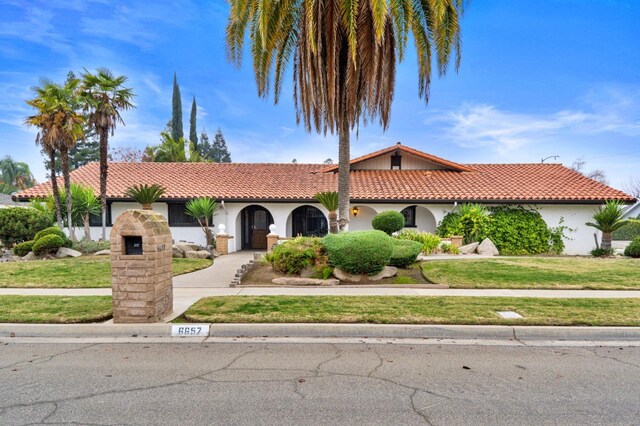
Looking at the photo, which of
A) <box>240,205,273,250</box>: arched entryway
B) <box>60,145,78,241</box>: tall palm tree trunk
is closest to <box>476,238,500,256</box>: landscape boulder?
<box>240,205,273,250</box>: arched entryway

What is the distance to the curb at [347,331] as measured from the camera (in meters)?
5.75

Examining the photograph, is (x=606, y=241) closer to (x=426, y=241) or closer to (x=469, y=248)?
(x=469, y=248)

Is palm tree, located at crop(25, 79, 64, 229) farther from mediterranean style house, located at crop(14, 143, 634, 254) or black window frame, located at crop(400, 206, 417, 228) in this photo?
black window frame, located at crop(400, 206, 417, 228)

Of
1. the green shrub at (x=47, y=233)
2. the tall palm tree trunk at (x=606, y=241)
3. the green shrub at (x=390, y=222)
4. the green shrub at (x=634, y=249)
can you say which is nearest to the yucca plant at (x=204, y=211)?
the green shrub at (x=47, y=233)

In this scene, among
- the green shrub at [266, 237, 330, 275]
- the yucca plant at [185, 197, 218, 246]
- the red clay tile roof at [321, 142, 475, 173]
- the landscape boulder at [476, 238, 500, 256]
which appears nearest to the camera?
the green shrub at [266, 237, 330, 275]

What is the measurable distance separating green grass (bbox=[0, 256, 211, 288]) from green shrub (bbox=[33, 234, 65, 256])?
0.96m

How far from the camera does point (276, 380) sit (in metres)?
4.21

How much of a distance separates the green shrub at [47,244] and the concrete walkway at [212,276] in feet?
19.1

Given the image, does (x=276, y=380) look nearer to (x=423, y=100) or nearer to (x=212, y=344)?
(x=212, y=344)

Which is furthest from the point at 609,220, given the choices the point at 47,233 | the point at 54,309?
the point at 47,233

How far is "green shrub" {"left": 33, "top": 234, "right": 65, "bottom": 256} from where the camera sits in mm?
13070

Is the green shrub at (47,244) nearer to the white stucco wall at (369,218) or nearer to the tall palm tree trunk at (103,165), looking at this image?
the tall palm tree trunk at (103,165)

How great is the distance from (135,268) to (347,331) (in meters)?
3.67

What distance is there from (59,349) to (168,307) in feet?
5.56
